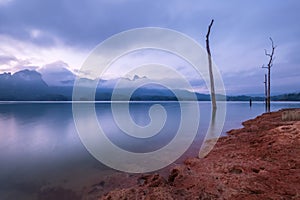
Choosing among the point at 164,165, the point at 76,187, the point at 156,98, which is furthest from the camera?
the point at 156,98

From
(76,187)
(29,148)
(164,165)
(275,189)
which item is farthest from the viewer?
(29,148)

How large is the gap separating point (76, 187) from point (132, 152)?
2558 millimetres

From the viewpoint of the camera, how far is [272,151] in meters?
4.34

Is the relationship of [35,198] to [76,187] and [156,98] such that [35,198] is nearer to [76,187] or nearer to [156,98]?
[76,187]

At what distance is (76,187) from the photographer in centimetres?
377

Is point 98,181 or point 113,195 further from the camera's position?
point 98,181

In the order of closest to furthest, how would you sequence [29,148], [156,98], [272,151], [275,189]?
[275,189]
[272,151]
[29,148]
[156,98]

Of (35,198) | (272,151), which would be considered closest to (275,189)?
(272,151)

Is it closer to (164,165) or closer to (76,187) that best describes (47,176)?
(76,187)

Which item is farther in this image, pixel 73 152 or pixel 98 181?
pixel 73 152

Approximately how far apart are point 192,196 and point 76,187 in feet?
7.66

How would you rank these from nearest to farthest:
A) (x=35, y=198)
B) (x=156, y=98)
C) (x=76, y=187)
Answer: (x=35, y=198)
(x=76, y=187)
(x=156, y=98)

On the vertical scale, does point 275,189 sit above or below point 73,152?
above

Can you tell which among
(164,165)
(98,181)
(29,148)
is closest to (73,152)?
(29,148)
